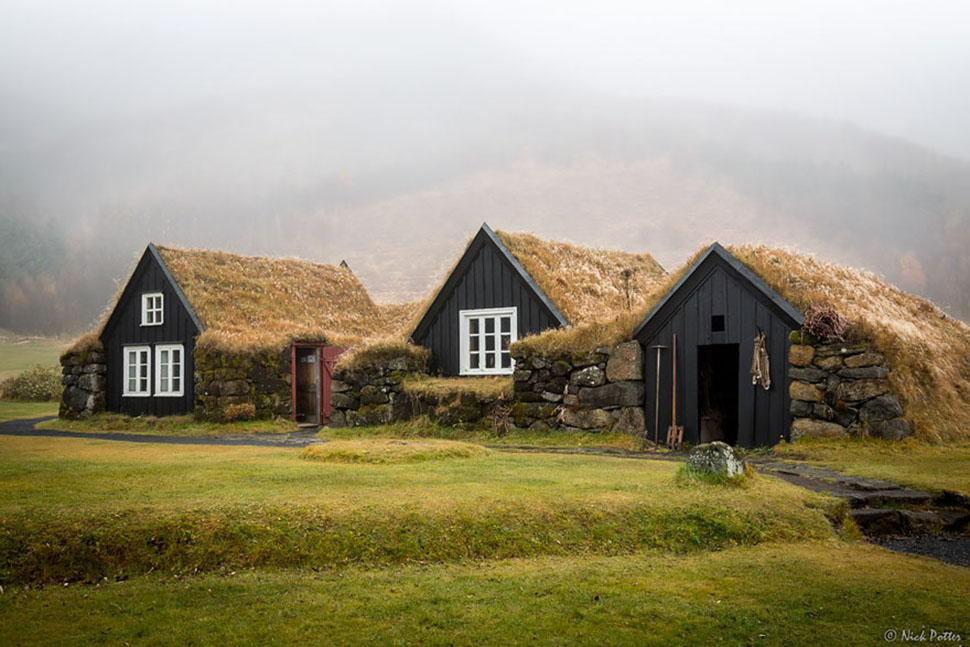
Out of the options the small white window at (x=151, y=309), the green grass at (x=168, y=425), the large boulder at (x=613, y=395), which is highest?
the small white window at (x=151, y=309)

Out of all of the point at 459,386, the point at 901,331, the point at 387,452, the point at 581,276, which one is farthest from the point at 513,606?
the point at 581,276

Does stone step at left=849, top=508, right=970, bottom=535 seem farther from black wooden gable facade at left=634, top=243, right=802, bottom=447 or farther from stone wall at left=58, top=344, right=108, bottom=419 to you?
stone wall at left=58, top=344, right=108, bottom=419

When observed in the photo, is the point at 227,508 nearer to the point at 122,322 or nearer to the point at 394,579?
the point at 394,579

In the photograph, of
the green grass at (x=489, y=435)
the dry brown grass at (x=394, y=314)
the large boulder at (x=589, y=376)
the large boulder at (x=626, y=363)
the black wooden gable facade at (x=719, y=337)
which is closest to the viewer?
the black wooden gable facade at (x=719, y=337)

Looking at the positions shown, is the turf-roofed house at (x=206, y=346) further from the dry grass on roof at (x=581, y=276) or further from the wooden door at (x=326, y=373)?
the dry grass on roof at (x=581, y=276)

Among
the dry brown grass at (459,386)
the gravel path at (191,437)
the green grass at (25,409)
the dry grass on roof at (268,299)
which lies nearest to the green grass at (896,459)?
the dry brown grass at (459,386)

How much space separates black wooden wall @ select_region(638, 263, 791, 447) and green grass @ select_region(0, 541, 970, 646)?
9.93 meters

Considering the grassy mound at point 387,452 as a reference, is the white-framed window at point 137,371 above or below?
above

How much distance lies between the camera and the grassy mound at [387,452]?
14.9m

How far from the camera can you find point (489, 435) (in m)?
22.1

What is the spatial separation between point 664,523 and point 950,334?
16.0 m

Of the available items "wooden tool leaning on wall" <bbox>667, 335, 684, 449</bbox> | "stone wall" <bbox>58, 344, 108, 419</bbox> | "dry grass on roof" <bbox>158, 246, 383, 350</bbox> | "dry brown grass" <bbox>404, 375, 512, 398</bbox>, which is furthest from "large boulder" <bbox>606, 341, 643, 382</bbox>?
"stone wall" <bbox>58, 344, 108, 419</bbox>

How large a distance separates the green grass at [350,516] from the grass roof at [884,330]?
22.4 feet

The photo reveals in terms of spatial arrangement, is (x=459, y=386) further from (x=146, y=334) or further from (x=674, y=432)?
(x=146, y=334)
